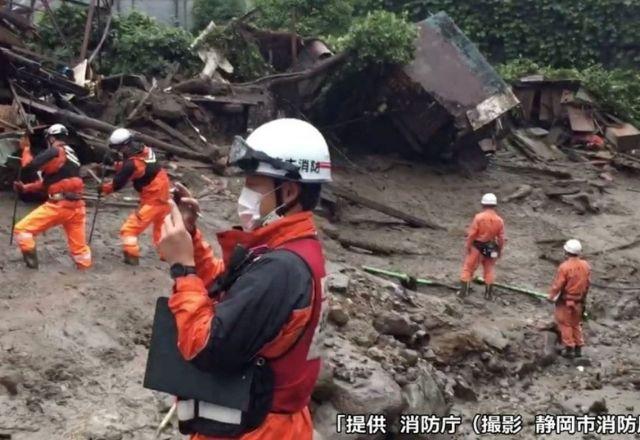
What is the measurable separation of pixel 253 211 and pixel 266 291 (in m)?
0.48

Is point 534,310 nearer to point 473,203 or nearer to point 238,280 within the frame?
point 473,203

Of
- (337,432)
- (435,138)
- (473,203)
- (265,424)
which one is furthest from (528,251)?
(265,424)

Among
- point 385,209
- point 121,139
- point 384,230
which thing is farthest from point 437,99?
point 121,139

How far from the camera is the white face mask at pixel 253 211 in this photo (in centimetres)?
345

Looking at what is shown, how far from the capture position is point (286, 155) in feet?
11.2

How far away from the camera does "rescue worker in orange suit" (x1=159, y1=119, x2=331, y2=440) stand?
309cm

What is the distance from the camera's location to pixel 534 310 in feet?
41.9

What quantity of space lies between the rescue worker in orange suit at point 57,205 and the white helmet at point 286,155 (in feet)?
21.0

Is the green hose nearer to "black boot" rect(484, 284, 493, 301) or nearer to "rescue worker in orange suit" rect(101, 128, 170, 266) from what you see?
"black boot" rect(484, 284, 493, 301)

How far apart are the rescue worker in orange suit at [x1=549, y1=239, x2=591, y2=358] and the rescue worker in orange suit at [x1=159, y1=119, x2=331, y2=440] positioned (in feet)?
27.6

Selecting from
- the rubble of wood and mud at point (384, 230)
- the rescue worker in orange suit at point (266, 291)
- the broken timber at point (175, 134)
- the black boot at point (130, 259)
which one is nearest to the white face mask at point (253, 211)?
the rescue worker in orange suit at point (266, 291)

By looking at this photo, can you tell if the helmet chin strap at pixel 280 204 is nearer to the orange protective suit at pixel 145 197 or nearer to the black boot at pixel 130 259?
the orange protective suit at pixel 145 197

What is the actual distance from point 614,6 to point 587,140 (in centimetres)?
627

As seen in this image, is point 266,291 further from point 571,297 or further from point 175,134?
point 175,134
